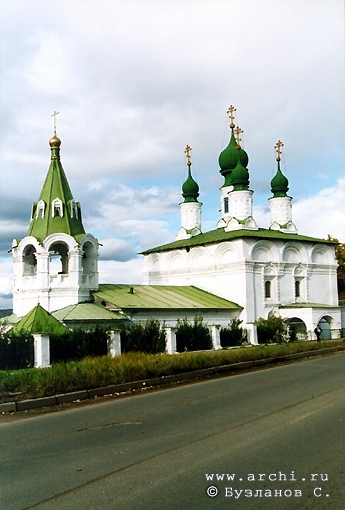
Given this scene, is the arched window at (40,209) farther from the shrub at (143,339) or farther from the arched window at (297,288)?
the arched window at (297,288)

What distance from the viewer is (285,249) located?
1467 inches

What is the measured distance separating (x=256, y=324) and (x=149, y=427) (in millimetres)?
24032

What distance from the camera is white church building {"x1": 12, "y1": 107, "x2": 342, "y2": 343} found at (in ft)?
90.2

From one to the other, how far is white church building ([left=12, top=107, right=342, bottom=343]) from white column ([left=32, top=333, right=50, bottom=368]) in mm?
8378

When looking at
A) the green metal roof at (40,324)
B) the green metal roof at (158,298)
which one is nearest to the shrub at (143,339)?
the green metal roof at (40,324)

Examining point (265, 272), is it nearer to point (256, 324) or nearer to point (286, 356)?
point (256, 324)

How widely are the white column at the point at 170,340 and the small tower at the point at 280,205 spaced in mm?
19923

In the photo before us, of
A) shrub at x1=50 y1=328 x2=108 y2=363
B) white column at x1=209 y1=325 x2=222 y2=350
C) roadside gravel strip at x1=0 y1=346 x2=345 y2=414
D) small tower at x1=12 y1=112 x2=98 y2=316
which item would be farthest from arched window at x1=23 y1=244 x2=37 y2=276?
roadside gravel strip at x1=0 y1=346 x2=345 y2=414

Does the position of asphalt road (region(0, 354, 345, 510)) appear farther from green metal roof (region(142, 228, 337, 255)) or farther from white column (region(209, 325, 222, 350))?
green metal roof (region(142, 228, 337, 255))

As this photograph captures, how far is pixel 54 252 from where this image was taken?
2859 centimetres

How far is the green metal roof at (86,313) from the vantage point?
25475 millimetres

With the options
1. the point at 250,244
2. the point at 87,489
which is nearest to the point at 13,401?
the point at 87,489

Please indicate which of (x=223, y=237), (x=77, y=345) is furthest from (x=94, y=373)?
(x=223, y=237)

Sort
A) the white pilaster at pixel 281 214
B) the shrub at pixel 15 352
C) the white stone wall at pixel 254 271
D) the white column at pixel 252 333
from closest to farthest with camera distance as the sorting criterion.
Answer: the shrub at pixel 15 352
the white column at pixel 252 333
the white stone wall at pixel 254 271
the white pilaster at pixel 281 214
